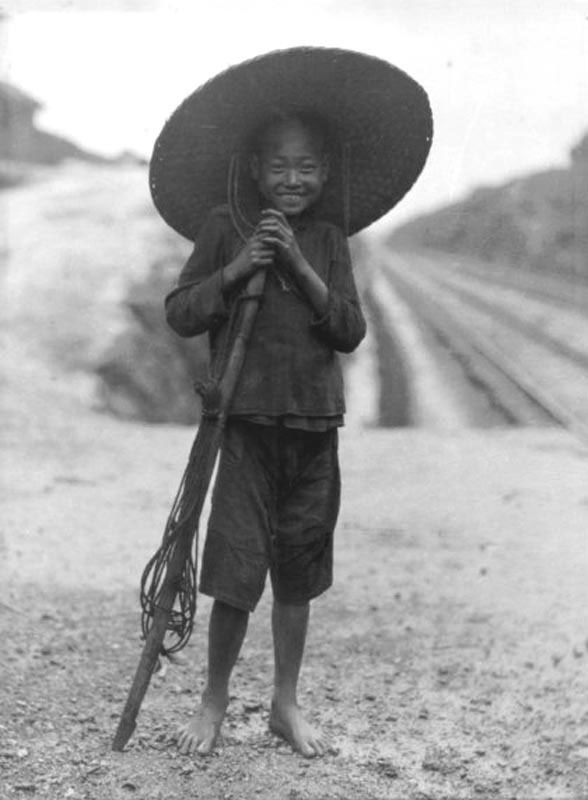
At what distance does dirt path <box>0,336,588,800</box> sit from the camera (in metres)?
2.91

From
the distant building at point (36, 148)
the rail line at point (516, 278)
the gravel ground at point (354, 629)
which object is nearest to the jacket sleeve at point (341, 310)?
the gravel ground at point (354, 629)

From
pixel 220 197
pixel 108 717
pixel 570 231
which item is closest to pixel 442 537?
pixel 108 717

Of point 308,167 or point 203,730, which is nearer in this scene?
point 308,167

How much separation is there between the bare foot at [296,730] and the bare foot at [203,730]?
0.55ft

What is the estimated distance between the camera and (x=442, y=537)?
17.9 ft

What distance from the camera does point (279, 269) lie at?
109 inches

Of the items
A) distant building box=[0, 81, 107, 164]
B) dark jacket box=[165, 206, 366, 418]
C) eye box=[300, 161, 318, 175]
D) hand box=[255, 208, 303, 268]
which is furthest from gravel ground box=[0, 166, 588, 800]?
distant building box=[0, 81, 107, 164]

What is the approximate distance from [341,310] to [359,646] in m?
1.62

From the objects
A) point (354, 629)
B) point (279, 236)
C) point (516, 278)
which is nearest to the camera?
point (279, 236)

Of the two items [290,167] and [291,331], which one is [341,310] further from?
[290,167]

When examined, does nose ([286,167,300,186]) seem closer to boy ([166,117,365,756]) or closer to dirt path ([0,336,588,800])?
boy ([166,117,365,756])

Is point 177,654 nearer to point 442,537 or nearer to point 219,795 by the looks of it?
point 219,795

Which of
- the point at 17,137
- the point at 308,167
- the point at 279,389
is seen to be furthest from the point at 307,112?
the point at 17,137

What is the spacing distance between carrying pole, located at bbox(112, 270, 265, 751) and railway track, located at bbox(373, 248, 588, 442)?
582 cm
